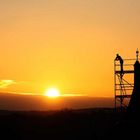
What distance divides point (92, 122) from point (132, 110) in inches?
1127

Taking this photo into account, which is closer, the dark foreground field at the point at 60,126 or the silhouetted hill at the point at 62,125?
the dark foreground field at the point at 60,126

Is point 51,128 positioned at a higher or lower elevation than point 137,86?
lower

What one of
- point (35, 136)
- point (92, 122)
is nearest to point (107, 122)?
point (92, 122)

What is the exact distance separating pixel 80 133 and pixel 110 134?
22.5 m

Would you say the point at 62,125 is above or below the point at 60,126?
above

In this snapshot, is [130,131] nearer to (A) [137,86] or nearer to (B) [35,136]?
(A) [137,86]

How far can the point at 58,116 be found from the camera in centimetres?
7681

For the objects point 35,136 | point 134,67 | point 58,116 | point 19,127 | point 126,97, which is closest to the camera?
point 134,67

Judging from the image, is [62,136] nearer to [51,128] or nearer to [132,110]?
[51,128]

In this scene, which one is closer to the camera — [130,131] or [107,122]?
[130,131]

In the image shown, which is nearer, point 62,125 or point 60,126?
point 60,126

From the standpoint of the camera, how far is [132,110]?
4338 centimetres

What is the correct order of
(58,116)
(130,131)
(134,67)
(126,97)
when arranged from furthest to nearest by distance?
(58,116)
(126,97)
(134,67)
(130,131)

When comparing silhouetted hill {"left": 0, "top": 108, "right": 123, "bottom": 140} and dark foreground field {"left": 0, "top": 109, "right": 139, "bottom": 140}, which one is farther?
silhouetted hill {"left": 0, "top": 108, "right": 123, "bottom": 140}
